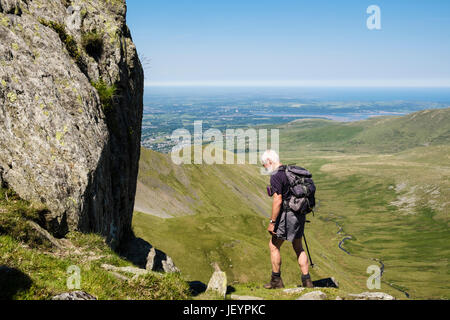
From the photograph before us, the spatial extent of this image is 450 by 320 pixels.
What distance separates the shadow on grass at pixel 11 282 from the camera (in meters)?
7.27

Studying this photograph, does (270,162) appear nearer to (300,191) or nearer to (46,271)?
(300,191)

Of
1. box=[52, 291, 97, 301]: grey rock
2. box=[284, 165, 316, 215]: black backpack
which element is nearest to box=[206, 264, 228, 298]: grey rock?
box=[284, 165, 316, 215]: black backpack

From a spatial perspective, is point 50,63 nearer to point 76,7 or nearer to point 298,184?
point 76,7

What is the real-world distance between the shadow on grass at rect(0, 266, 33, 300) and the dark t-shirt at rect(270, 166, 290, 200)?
31.3 ft

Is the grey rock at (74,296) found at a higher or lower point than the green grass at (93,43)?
lower

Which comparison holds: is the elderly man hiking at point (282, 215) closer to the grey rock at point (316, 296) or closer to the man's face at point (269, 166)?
the man's face at point (269, 166)

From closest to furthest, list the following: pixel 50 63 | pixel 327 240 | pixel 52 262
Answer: pixel 52 262
pixel 50 63
pixel 327 240

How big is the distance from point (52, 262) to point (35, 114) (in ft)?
26.2

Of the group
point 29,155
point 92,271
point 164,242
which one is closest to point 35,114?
point 29,155

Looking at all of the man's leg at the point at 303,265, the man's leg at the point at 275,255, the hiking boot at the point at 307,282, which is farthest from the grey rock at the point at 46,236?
the hiking boot at the point at 307,282

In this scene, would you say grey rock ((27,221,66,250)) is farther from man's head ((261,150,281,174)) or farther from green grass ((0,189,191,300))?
man's head ((261,150,281,174))

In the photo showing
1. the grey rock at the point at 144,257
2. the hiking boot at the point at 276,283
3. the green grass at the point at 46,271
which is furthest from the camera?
the grey rock at the point at 144,257

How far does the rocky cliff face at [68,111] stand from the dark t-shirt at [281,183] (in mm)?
9149

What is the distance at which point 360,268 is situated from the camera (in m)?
131
